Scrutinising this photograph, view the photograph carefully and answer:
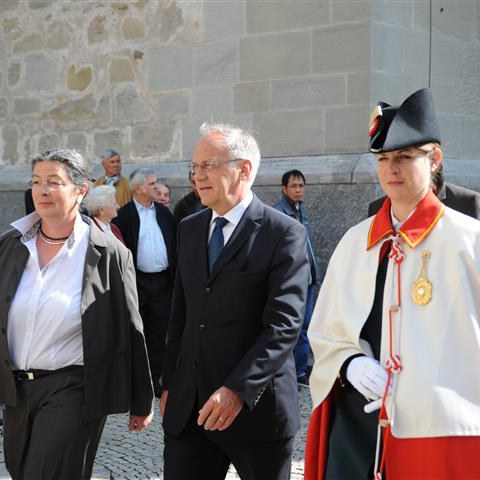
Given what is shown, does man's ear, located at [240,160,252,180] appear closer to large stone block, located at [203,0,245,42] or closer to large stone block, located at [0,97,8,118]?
large stone block, located at [203,0,245,42]

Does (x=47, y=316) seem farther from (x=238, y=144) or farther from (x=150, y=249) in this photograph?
(x=150, y=249)

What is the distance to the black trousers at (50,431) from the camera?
3.79m

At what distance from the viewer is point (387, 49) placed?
8.41m

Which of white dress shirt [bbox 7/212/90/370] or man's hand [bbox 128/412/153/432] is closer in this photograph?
white dress shirt [bbox 7/212/90/370]

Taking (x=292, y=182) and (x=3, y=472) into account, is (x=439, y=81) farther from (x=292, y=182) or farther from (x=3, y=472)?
(x=3, y=472)

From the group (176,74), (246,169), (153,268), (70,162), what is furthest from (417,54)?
(70,162)

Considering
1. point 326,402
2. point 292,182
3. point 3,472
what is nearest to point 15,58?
point 292,182

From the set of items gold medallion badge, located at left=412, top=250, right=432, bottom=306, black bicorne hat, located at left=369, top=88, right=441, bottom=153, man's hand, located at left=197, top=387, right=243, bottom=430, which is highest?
black bicorne hat, located at left=369, top=88, right=441, bottom=153

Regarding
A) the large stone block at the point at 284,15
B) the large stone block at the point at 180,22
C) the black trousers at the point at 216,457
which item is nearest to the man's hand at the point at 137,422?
the black trousers at the point at 216,457

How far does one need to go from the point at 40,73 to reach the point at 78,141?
3.13 ft

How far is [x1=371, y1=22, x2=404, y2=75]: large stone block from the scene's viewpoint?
327 inches

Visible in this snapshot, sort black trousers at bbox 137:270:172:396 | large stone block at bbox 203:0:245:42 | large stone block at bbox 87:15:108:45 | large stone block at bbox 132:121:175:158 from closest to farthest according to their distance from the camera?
black trousers at bbox 137:270:172:396
large stone block at bbox 203:0:245:42
large stone block at bbox 132:121:175:158
large stone block at bbox 87:15:108:45

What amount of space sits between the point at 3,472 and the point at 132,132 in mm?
5163

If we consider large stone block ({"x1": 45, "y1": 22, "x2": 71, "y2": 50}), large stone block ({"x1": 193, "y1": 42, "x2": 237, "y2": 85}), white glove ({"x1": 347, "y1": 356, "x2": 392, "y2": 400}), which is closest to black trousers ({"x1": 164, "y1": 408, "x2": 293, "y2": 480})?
white glove ({"x1": 347, "y1": 356, "x2": 392, "y2": 400})
